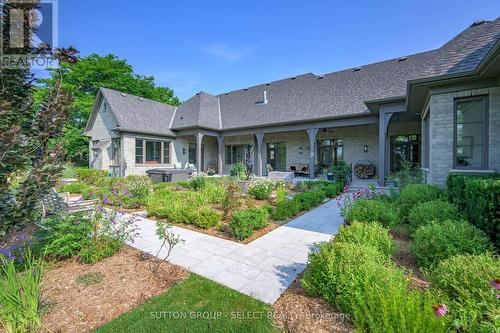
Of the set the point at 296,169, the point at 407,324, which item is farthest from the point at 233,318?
the point at 296,169

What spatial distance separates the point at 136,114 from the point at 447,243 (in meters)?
17.8

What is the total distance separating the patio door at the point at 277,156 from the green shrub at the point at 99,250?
14.3m

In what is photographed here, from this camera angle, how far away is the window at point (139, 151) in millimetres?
15469

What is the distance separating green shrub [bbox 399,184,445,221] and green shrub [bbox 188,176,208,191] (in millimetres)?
7100

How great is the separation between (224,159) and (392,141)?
12737 millimetres

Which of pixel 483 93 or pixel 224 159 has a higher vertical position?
pixel 483 93

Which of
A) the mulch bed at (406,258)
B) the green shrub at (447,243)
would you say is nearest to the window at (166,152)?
the mulch bed at (406,258)

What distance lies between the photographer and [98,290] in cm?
284

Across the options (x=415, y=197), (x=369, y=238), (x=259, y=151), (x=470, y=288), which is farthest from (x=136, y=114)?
(x=470, y=288)

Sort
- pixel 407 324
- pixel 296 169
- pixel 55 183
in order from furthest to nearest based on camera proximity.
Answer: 1. pixel 296 169
2. pixel 55 183
3. pixel 407 324

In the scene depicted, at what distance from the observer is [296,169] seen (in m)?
16.4

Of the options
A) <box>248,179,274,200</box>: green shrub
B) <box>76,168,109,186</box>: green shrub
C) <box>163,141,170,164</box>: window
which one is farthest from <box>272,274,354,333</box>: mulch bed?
<box>163,141,170,164</box>: window

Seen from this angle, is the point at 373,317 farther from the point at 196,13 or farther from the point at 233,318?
the point at 196,13

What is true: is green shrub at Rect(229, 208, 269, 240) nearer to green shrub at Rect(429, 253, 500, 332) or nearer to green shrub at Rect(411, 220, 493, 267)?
green shrub at Rect(411, 220, 493, 267)
